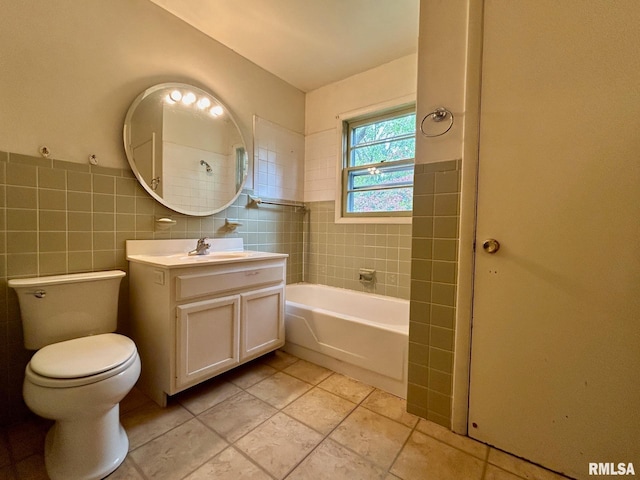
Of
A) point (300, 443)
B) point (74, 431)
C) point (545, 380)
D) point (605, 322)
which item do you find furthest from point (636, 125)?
point (74, 431)

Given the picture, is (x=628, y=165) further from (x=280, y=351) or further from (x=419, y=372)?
(x=280, y=351)

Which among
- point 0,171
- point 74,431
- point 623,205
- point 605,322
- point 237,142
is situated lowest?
point 74,431

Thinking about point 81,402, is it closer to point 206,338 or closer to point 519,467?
point 206,338

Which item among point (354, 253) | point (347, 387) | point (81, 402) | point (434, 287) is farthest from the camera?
point (354, 253)

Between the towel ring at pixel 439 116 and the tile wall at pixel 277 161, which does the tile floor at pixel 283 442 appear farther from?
the tile wall at pixel 277 161

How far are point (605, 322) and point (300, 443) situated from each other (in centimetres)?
136

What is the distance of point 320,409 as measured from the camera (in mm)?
1521

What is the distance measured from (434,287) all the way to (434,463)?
757 mm

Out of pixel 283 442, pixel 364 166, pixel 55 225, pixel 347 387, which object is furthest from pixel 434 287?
pixel 55 225

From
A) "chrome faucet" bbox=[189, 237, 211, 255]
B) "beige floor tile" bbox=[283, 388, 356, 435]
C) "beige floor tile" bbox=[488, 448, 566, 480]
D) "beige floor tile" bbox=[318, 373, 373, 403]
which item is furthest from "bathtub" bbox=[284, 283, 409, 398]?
"chrome faucet" bbox=[189, 237, 211, 255]

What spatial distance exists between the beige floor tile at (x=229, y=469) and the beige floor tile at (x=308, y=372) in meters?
0.68

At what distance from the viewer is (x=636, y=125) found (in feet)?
3.20

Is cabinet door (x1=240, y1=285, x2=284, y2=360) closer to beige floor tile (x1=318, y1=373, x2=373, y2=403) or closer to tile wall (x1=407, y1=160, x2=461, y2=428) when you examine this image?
beige floor tile (x1=318, y1=373, x2=373, y2=403)

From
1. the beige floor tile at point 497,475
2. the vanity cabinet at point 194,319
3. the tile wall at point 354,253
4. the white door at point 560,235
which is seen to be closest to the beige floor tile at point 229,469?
the vanity cabinet at point 194,319
